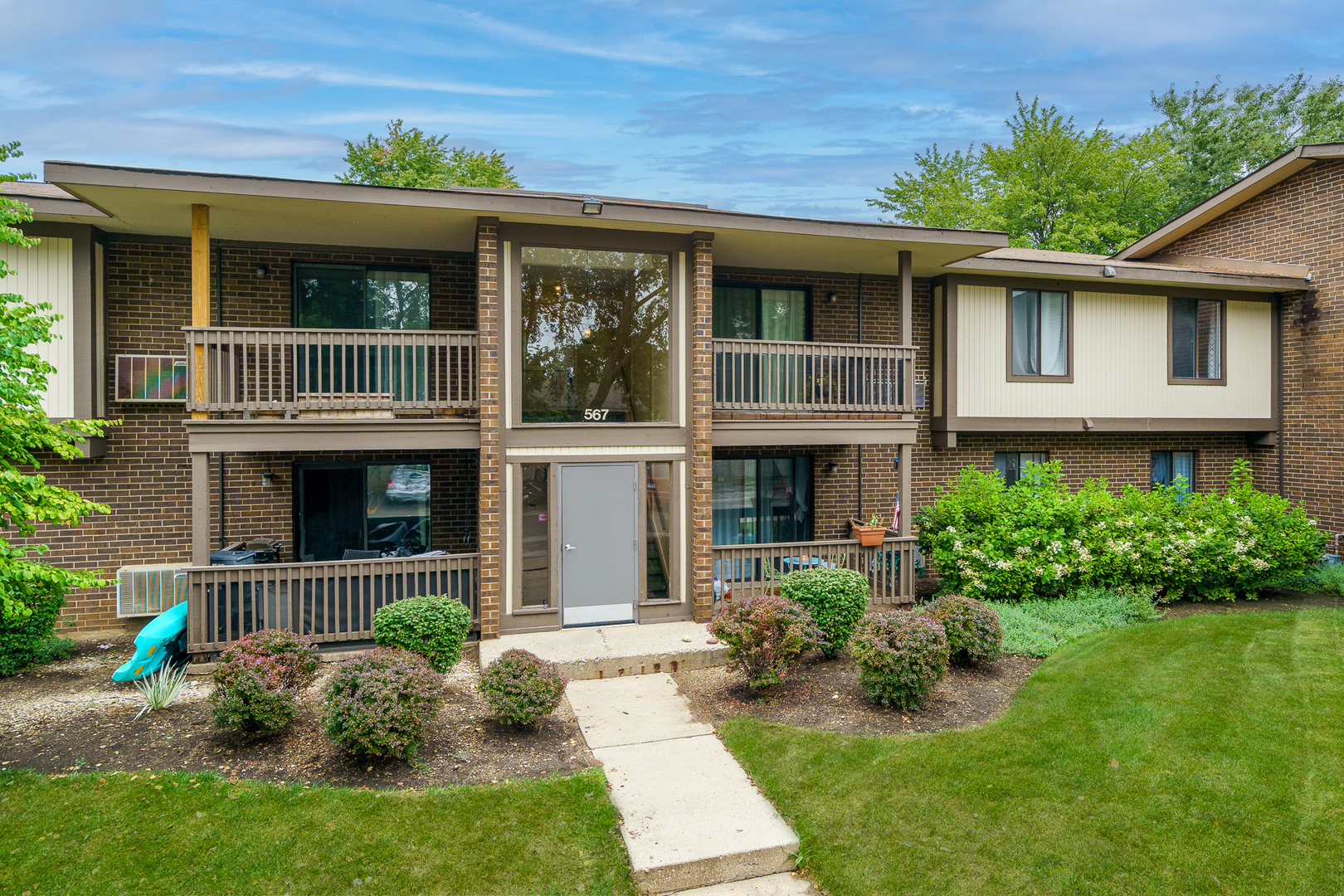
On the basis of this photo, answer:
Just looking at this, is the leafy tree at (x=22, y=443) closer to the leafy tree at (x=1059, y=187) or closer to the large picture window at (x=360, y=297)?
the large picture window at (x=360, y=297)

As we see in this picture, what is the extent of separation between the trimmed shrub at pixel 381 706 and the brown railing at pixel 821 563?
179 inches

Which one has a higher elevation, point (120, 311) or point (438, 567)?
point (120, 311)

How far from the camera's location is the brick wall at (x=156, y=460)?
30.3 feet

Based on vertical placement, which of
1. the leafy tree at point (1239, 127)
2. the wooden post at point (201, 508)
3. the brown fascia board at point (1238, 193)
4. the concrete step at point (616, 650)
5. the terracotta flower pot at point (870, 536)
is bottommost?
the concrete step at point (616, 650)

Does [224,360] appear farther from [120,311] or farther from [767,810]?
[767,810]

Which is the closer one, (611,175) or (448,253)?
(448,253)

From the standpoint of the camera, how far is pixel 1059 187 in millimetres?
27625

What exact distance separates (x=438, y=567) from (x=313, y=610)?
1433 mm

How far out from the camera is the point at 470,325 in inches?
413

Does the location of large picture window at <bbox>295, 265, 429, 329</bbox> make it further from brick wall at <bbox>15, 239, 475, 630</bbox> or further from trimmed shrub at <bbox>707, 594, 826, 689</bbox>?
trimmed shrub at <bbox>707, 594, 826, 689</bbox>

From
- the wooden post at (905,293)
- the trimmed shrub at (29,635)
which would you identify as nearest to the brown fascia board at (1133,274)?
the wooden post at (905,293)

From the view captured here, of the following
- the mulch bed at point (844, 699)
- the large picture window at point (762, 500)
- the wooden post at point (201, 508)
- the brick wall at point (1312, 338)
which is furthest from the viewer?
the brick wall at point (1312, 338)

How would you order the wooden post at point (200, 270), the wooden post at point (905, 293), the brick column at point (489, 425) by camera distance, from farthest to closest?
the wooden post at point (905, 293), the brick column at point (489, 425), the wooden post at point (200, 270)

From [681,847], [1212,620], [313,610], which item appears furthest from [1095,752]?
[313,610]
